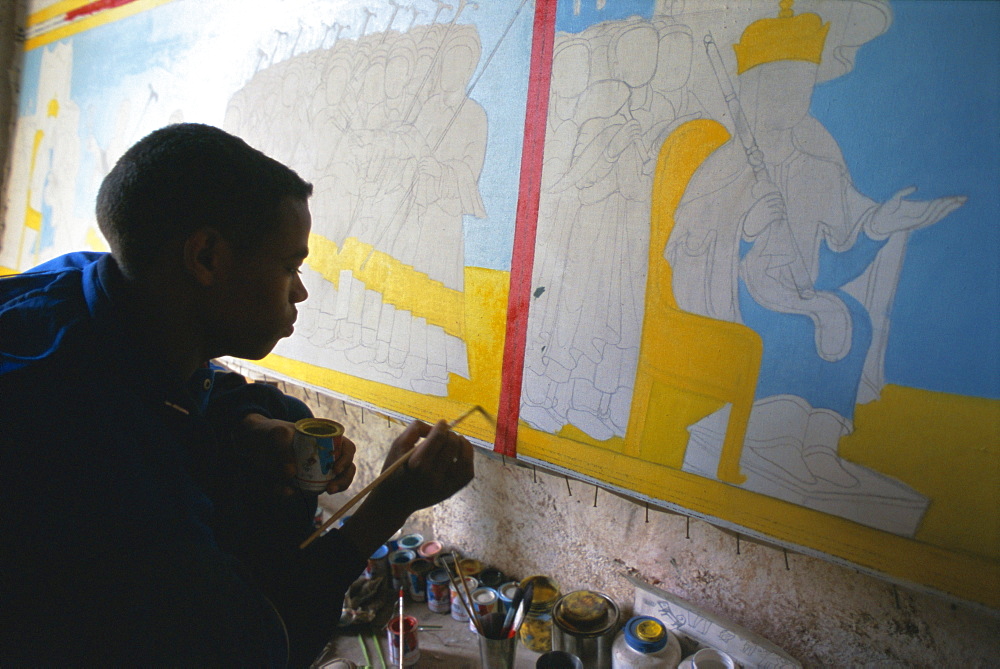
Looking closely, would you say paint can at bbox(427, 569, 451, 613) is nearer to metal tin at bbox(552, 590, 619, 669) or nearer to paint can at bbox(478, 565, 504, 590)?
paint can at bbox(478, 565, 504, 590)

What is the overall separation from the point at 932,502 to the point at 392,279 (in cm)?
117

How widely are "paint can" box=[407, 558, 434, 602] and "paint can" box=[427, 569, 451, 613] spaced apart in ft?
0.10

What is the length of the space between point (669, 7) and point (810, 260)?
20.0 inches

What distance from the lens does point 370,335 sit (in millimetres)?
1447

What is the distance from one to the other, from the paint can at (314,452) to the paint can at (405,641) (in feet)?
1.66

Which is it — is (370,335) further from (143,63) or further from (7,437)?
(143,63)

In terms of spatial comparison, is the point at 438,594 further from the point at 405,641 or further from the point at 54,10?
the point at 54,10

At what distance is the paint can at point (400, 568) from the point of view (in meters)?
1.58

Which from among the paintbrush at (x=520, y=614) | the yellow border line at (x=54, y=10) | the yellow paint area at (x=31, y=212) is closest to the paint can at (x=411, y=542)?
the paintbrush at (x=520, y=614)

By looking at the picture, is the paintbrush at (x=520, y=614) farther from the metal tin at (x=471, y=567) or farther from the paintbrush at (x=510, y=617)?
the metal tin at (x=471, y=567)

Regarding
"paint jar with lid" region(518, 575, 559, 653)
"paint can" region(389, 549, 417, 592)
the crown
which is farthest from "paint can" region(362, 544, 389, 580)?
the crown

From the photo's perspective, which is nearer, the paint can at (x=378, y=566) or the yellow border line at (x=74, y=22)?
the paint can at (x=378, y=566)

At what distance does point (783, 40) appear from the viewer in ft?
2.77

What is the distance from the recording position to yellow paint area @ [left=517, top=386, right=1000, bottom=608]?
763 millimetres
